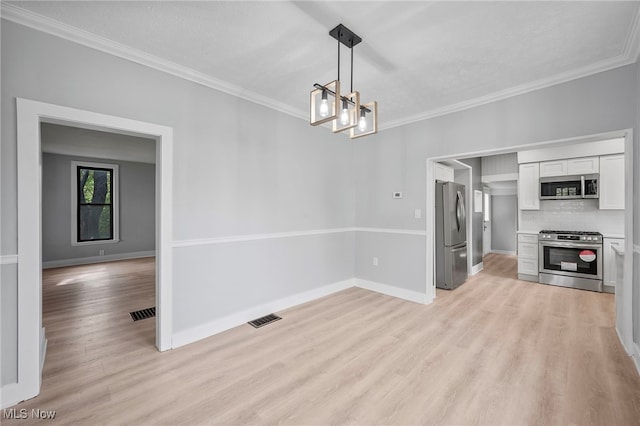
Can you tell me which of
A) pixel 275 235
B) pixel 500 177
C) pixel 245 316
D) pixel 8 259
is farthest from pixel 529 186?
pixel 8 259

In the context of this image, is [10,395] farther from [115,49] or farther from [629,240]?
[629,240]

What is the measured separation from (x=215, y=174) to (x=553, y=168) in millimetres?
5932

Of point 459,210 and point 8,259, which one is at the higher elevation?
point 459,210

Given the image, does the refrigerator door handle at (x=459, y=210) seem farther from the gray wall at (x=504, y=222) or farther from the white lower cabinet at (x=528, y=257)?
the gray wall at (x=504, y=222)

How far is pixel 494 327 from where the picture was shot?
3.09 m

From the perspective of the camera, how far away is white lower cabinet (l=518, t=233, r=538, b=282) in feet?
16.8

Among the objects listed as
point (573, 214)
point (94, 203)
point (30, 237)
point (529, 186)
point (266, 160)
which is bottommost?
point (30, 237)

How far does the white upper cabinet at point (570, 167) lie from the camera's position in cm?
467

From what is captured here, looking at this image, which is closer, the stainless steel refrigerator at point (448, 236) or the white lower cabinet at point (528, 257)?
the stainless steel refrigerator at point (448, 236)

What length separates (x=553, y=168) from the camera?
16.8ft

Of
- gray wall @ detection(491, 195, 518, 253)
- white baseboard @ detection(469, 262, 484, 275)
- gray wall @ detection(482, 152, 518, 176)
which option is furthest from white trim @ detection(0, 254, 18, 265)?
gray wall @ detection(491, 195, 518, 253)

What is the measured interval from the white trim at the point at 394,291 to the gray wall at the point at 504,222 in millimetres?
5896

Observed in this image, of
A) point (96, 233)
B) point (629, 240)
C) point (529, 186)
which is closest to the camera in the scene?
point (629, 240)

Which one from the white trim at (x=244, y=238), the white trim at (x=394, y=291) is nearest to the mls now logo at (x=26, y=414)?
the white trim at (x=244, y=238)
